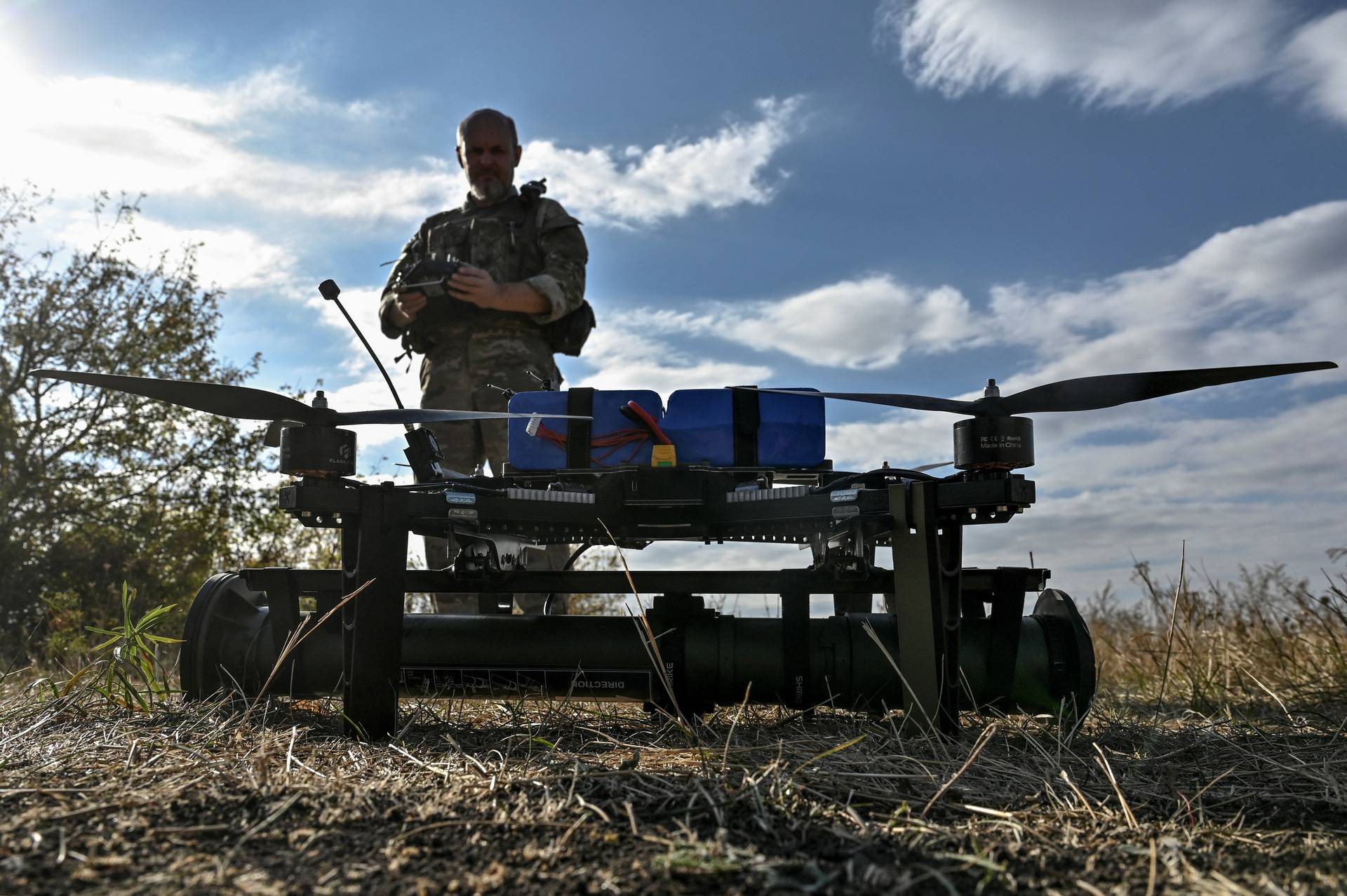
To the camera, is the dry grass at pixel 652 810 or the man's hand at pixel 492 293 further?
the man's hand at pixel 492 293

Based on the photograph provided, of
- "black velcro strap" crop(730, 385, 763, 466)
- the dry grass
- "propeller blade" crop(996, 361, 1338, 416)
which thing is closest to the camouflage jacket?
"black velcro strap" crop(730, 385, 763, 466)

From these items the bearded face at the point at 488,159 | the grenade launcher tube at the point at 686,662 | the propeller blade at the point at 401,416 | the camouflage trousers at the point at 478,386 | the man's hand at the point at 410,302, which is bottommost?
the grenade launcher tube at the point at 686,662

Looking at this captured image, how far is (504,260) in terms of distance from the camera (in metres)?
6.21

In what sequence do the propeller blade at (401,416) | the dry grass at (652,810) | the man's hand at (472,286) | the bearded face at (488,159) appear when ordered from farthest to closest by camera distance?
the bearded face at (488,159), the man's hand at (472,286), the propeller blade at (401,416), the dry grass at (652,810)

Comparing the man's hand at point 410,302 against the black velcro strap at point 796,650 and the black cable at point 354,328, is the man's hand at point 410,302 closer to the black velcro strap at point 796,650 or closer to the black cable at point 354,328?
the black cable at point 354,328

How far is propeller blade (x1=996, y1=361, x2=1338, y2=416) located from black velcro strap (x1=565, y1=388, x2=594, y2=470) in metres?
1.58

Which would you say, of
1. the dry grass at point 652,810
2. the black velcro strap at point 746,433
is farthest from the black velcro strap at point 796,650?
the black velcro strap at point 746,433

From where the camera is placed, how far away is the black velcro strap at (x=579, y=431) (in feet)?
13.3

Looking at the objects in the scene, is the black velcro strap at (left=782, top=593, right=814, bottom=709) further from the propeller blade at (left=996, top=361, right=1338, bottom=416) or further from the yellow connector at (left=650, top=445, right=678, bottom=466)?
the propeller blade at (left=996, top=361, right=1338, bottom=416)

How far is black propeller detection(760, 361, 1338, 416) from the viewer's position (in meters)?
3.24

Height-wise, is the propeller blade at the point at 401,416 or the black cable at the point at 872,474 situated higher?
the propeller blade at the point at 401,416

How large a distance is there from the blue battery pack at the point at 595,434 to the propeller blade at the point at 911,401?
69 centimetres

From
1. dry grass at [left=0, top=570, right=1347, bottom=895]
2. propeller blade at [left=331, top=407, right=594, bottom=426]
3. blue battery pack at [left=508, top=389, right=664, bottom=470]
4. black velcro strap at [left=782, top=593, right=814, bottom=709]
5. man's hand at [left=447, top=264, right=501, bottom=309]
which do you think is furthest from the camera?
man's hand at [left=447, top=264, right=501, bottom=309]

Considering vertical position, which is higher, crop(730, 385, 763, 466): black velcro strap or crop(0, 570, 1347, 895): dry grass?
crop(730, 385, 763, 466): black velcro strap
